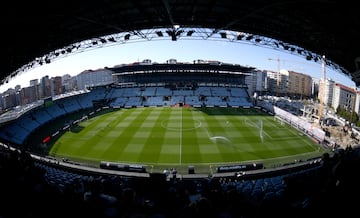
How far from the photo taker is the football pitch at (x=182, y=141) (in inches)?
935

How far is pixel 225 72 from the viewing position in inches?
2717

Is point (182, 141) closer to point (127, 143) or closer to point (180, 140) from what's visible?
point (180, 140)

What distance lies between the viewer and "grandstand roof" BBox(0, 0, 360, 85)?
11.7 m

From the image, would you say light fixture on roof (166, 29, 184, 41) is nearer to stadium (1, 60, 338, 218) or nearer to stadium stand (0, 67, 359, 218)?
stadium (1, 60, 338, 218)

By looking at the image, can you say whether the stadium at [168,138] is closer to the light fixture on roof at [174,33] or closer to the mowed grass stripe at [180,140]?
the mowed grass stripe at [180,140]

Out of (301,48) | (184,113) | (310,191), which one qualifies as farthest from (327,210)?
(184,113)

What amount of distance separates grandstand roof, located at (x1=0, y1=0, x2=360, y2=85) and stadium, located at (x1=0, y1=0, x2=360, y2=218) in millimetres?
112

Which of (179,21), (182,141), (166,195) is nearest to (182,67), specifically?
(182,141)

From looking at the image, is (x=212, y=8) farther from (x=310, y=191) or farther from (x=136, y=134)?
(x=136, y=134)

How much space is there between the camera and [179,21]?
17094 mm

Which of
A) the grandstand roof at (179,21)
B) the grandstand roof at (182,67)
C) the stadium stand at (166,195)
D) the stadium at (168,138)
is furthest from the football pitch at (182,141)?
the grandstand roof at (182,67)

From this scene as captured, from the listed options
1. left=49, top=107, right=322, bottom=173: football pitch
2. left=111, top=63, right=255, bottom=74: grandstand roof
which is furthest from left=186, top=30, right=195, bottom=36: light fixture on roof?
left=111, top=63, right=255, bottom=74: grandstand roof

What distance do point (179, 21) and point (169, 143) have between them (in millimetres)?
15848

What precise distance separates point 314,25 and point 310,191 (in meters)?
11.7
